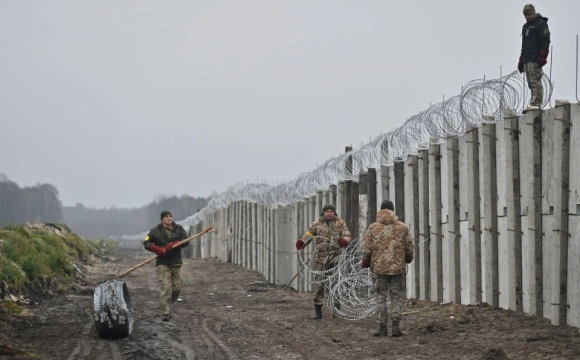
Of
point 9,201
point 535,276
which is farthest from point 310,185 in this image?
point 9,201

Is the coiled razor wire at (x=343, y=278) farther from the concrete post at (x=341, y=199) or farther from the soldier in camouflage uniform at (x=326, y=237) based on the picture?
the concrete post at (x=341, y=199)

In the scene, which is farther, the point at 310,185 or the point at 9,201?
the point at 9,201

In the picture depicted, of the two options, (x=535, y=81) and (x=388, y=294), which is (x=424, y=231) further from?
(x=535, y=81)

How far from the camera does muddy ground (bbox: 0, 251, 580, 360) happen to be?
9758 millimetres

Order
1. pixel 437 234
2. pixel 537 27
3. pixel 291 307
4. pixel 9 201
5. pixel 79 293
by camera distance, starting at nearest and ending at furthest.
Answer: pixel 537 27
pixel 437 234
pixel 291 307
pixel 79 293
pixel 9 201

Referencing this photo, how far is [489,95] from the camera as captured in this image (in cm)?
1232

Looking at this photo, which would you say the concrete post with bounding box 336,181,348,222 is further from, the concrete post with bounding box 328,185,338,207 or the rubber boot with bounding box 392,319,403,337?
the rubber boot with bounding box 392,319,403,337

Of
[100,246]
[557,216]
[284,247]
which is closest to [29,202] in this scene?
[100,246]

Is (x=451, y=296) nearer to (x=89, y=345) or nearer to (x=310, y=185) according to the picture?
(x=89, y=345)

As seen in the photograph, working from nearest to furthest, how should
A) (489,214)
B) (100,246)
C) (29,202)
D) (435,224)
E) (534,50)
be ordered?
(534,50) < (489,214) < (435,224) < (100,246) < (29,202)

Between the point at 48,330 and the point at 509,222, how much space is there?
6386 mm

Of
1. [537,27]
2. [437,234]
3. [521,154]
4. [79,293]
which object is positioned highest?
[537,27]

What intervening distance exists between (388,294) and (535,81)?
10.4ft

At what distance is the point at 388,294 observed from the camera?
11461 mm
